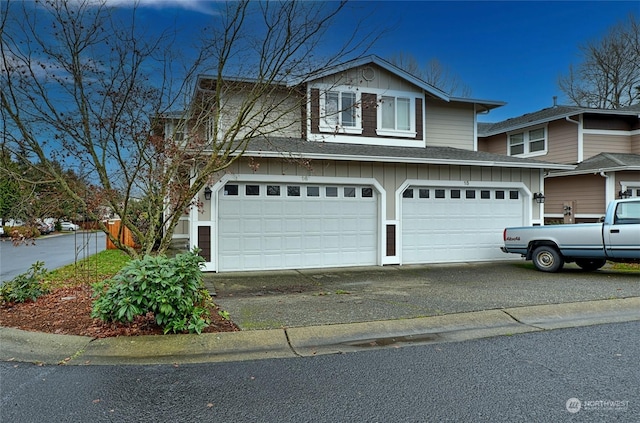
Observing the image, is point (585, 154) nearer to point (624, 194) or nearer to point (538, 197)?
point (624, 194)

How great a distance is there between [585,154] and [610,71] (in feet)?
43.2

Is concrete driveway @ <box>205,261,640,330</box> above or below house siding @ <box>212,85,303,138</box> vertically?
below

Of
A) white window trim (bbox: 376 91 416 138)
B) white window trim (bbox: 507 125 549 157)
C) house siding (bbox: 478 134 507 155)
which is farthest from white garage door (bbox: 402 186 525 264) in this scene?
house siding (bbox: 478 134 507 155)

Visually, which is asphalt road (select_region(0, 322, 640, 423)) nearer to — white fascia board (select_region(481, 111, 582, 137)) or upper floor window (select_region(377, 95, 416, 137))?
upper floor window (select_region(377, 95, 416, 137))

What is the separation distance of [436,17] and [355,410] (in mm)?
11462

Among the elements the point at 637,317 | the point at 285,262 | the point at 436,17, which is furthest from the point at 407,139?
the point at 637,317

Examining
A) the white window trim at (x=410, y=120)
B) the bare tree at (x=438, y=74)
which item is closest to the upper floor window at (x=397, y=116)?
the white window trim at (x=410, y=120)

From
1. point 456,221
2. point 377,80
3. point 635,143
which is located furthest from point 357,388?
point 635,143

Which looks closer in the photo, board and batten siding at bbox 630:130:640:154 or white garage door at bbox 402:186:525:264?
white garage door at bbox 402:186:525:264

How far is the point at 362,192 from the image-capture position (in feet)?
36.0

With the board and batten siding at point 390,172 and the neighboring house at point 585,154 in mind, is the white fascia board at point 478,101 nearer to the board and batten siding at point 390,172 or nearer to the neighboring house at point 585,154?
the board and batten siding at point 390,172

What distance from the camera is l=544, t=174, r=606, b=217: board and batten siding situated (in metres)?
15.4

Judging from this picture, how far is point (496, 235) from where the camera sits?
473 inches

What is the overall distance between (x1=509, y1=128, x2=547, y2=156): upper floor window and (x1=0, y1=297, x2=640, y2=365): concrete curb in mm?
13837
